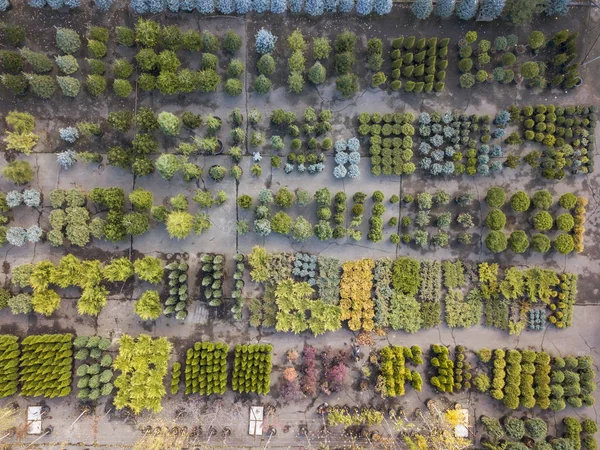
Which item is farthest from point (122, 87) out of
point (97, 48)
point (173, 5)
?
point (173, 5)

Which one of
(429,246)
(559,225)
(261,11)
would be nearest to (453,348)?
(429,246)

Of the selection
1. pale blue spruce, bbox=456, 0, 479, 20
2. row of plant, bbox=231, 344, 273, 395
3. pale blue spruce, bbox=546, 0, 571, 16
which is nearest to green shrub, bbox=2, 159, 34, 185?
row of plant, bbox=231, 344, 273, 395

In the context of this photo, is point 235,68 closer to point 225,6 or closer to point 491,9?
point 225,6

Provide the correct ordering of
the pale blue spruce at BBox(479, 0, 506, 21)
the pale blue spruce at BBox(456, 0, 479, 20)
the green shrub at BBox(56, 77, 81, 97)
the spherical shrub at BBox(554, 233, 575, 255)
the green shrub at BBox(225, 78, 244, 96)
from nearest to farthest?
the green shrub at BBox(56, 77, 81, 97)
the green shrub at BBox(225, 78, 244, 96)
the pale blue spruce at BBox(479, 0, 506, 21)
the pale blue spruce at BBox(456, 0, 479, 20)
the spherical shrub at BBox(554, 233, 575, 255)

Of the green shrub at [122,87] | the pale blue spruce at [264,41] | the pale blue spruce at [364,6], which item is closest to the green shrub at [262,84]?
the pale blue spruce at [264,41]

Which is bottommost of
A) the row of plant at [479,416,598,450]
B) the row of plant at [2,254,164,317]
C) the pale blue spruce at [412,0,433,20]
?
the row of plant at [479,416,598,450]

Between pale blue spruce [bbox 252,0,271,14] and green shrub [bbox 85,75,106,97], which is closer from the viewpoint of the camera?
green shrub [bbox 85,75,106,97]

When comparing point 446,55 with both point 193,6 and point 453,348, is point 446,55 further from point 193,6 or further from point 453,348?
point 453,348

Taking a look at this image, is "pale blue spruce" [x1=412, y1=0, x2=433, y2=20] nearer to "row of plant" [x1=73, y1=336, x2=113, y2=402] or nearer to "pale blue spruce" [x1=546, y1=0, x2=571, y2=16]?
"pale blue spruce" [x1=546, y1=0, x2=571, y2=16]
